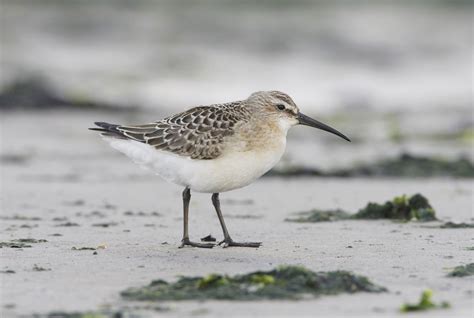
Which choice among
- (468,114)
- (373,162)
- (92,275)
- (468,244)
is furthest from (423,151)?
(92,275)

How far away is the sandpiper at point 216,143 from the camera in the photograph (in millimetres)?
7266

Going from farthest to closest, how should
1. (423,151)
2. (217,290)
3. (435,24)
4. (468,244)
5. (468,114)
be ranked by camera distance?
(435,24) → (468,114) → (423,151) → (468,244) → (217,290)

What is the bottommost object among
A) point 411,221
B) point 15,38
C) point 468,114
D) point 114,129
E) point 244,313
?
point 244,313

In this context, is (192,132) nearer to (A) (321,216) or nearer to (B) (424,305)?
(A) (321,216)

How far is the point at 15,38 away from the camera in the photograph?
926 inches

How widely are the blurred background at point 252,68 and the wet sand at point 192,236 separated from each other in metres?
1.75

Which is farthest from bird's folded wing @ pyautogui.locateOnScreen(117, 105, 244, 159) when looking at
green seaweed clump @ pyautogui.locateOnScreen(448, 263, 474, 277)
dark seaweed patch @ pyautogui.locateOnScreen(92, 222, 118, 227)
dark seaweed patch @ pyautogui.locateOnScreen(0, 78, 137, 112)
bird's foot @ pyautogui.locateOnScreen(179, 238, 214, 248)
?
dark seaweed patch @ pyautogui.locateOnScreen(0, 78, 137, 112)

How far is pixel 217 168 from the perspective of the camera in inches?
285

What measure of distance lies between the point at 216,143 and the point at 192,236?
103 cm

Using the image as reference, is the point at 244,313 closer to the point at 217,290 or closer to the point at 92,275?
the point at 217,290

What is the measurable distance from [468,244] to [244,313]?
278cm

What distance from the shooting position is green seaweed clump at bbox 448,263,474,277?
6094 millimetres

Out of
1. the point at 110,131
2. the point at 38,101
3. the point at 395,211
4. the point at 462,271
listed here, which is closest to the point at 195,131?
the point at 110,131

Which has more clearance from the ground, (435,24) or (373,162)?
(435,24)
